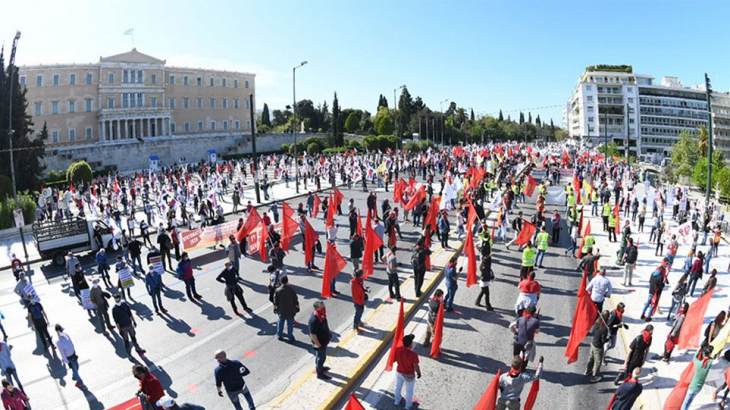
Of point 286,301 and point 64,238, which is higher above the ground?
point 64,238

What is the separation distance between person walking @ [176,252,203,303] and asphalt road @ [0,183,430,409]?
0.82 feet

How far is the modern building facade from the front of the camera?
71750 mm

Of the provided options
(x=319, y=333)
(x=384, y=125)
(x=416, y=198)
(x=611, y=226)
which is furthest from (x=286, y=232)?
(x=384, y=125)

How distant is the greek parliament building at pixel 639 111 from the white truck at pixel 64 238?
395ft

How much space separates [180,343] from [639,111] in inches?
5754

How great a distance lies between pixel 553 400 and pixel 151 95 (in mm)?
84042

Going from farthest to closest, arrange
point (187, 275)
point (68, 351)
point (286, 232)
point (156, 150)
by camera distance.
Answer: point (156, 150)
point (286, 232)
point (187, 275)
point (68, 351)

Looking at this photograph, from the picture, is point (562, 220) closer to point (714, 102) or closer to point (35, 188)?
point (35, 188)

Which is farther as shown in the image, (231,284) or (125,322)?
(231,284)

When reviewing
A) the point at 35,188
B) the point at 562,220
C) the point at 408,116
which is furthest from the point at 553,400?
the point at 408,116

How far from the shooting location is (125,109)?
3081 inches

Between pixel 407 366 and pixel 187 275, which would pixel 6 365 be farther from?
pixel 407 366

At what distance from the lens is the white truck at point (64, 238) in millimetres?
20172

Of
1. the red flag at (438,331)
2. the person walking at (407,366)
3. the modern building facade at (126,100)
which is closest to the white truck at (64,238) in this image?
the red flag at (438,331)
